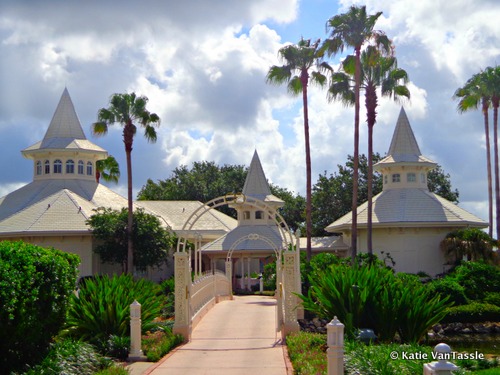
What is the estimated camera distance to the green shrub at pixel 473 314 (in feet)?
82.9

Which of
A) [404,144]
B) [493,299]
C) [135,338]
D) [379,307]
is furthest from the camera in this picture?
[404,144]

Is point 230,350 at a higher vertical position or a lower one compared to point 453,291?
lower

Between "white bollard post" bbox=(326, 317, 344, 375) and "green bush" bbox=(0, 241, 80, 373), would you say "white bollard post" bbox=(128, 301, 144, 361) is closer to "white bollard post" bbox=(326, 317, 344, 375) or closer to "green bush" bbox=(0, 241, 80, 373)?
"green bush" bbox=(0, 241, 80, 373)

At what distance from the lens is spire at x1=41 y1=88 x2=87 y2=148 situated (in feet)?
146

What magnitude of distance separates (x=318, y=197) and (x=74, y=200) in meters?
23.0

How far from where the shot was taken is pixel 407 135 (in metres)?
43.2

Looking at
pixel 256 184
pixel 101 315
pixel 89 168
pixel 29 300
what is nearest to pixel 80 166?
pixel 89 168

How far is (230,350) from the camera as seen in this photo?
15.6m

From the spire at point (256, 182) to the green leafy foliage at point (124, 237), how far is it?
1064 centimetres

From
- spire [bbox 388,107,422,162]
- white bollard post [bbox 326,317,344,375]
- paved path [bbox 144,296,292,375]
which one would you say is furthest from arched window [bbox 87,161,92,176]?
white bollard post [bbox 326,317,344,375]

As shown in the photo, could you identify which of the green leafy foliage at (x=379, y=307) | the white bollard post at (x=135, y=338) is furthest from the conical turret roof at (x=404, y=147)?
the white bollard post at (x=135, y=338)

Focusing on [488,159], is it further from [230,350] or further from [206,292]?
[230,350]

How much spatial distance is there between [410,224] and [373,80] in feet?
26.5

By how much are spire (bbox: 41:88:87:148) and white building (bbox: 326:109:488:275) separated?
17353 millimetres
